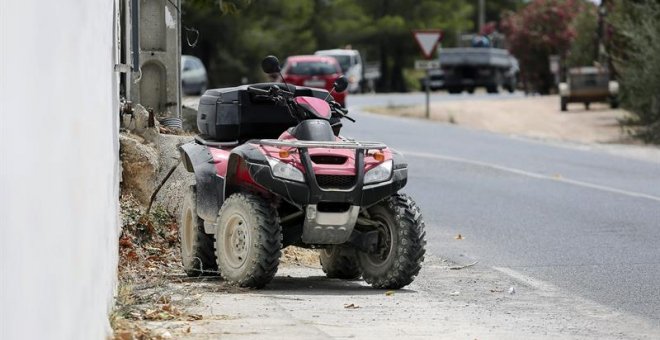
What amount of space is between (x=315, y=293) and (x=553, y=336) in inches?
90.1

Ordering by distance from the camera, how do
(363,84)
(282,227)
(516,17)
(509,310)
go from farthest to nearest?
1. (363,84)
2. (516,17)
3. (282,227)
4. (509,310)

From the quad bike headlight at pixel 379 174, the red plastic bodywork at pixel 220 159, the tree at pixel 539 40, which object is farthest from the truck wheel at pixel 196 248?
the tree at pixel 539 40

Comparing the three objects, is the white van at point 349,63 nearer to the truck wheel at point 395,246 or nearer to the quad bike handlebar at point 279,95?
the quad bike handlebar at point 279,95

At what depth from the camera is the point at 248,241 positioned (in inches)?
412

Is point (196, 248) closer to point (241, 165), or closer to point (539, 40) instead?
point (241, 165)

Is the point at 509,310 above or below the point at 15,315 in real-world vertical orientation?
below

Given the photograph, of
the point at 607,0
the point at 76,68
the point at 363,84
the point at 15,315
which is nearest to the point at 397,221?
the point at 76,68

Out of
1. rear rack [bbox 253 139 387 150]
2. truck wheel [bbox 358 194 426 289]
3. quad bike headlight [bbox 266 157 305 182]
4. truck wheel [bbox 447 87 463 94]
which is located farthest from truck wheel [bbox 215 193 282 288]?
truck wheel [bbox 447 87 463 94]

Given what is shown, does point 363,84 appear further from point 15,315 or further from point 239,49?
point 15,315

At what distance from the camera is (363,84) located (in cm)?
6862

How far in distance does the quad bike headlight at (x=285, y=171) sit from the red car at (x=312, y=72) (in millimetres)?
34053

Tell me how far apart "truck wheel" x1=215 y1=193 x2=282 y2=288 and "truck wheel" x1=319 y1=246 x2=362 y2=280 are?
105 cm

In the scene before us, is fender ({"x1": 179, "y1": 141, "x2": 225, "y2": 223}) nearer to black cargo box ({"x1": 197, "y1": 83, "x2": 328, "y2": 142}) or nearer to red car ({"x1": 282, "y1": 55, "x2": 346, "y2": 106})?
black cargo box ({"x1": 197, "y1": 83, "x2": 328, "y2": 142})

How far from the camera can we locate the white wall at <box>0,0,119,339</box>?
4.77m
